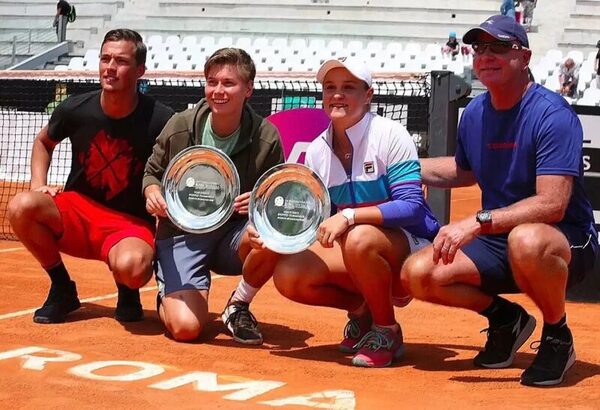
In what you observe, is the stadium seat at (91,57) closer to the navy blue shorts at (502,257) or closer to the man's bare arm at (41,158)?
the man's bare arm at (41,158)

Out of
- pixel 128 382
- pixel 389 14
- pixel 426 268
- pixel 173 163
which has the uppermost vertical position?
pixel 389 14

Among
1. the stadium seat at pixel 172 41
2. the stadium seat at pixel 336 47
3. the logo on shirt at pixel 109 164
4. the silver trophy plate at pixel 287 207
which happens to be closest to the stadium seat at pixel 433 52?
the stadium seat at pixel 336 47

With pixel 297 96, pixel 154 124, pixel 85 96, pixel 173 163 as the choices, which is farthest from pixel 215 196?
pixel 297 96

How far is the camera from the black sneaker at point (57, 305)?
6.49 metres

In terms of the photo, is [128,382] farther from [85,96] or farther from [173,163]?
[85,96]

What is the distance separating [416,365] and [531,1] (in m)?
23.2

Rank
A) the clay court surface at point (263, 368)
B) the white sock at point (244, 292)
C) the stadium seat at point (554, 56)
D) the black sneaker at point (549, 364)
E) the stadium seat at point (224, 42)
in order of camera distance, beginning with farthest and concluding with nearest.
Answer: the stadium seat at point (224, 42)
the stadium seat at point (554, 56)
the white sock at point (244, 292)
the black sneaker at point (549, 364)
the clay court surface at point (263, 368)

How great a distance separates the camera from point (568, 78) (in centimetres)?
2356

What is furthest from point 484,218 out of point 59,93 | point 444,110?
point 59,93

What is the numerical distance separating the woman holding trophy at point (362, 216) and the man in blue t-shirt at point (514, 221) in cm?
22

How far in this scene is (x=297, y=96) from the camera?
37.1 ft

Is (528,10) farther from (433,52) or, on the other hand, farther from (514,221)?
(514,221)

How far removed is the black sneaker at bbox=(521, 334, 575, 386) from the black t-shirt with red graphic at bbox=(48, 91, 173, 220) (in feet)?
8.43

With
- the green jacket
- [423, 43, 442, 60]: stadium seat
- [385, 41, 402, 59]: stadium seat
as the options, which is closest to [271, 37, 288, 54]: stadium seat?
[385, 41, 402, 59]: stadium seat
